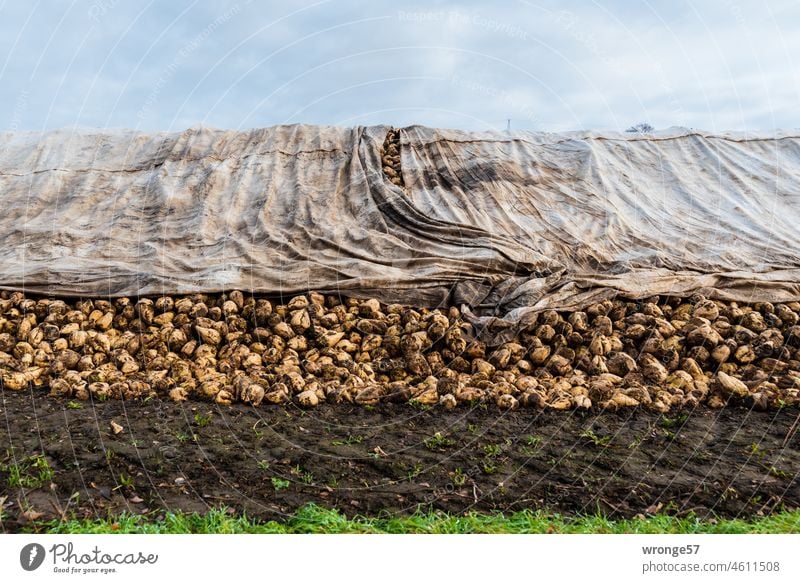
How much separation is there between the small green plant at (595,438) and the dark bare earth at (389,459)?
15 mm

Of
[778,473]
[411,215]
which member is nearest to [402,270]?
[411,215]

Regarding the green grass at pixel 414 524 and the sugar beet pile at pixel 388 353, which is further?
the sugar beet pile at pixel 388 353

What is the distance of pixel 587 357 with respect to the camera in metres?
5.22

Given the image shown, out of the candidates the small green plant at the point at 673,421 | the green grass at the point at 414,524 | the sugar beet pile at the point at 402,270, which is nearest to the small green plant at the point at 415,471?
the green grass at the point at 414,524

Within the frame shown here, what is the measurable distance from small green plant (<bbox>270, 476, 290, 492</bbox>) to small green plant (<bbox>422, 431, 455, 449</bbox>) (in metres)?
0.96

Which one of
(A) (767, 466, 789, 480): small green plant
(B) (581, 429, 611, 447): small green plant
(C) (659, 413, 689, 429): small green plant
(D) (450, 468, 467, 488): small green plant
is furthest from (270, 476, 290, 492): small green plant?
(A) (767, 466, 789, 480): small green plant

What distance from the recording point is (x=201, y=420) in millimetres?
4266

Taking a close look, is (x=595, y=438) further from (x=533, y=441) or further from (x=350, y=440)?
(x=350, y=440)

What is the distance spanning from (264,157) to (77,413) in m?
4.80

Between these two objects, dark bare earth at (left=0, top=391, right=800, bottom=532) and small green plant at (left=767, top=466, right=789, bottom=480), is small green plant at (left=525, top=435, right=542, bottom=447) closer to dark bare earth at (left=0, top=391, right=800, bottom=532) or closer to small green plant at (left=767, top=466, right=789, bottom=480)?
dark bare earth at (left=0, top=391, right=800, bottom=532)

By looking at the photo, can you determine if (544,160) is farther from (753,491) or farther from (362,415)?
(753,491)

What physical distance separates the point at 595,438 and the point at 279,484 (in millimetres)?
2053

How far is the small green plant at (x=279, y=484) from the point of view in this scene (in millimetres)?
3340

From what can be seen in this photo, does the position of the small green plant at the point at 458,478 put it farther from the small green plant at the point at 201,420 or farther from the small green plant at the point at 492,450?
the small green plant at the point at 201,420
